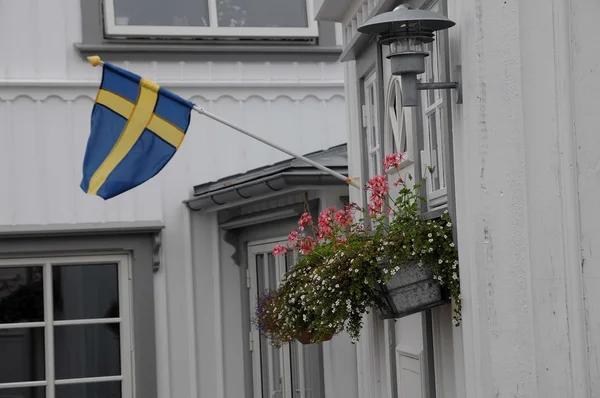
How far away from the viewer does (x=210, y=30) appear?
9.17 m

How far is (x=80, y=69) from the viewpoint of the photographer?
29.1 ft

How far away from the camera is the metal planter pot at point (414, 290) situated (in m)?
4.56

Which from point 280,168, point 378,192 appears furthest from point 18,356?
point 378,192

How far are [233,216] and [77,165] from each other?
1231mm

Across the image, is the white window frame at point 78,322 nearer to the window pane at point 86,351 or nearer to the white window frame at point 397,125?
the window pane at point 86,351

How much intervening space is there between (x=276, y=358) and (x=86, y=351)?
156cm

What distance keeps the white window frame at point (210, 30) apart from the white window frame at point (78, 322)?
1.73m

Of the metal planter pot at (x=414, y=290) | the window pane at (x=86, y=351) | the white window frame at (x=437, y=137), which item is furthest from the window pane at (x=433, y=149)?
the window pane at (x=86, y=351)

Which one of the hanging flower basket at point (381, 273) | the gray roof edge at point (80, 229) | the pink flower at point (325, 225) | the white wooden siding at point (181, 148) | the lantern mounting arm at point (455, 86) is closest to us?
the lantern mounting arm at point (455, 86)

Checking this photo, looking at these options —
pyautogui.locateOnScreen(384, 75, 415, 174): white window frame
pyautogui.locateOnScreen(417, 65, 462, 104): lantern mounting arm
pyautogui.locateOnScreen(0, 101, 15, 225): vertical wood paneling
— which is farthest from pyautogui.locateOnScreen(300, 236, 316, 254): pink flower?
pyautogui.locateOnScreen(0, 101, 15, 225): vertical wood paneling

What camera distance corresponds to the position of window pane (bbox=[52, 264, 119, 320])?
8.88 m

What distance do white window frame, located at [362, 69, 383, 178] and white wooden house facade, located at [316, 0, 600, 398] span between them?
4.60 ft

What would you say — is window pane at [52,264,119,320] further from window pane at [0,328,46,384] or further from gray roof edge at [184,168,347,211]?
gray roof edge at [184,168,347,211]

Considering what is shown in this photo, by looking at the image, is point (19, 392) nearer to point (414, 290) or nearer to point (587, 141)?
point (414, 290)
